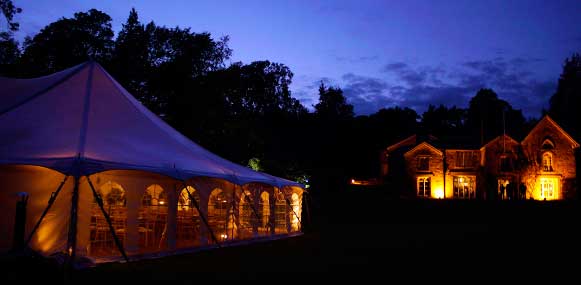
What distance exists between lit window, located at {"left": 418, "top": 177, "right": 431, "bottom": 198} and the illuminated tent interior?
66.8 feet

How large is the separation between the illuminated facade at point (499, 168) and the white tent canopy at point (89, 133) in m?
21.4

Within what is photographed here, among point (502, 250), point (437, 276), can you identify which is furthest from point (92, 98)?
point (502, 250)

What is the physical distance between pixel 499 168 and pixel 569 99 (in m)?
12.3

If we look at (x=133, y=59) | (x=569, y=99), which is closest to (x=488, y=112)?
(x=569, y=99)

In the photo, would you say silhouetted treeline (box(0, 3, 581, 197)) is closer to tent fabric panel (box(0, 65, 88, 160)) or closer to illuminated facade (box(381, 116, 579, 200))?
illuminated facade (box(381, 116, 579, 200))

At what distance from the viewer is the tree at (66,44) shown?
2188cm

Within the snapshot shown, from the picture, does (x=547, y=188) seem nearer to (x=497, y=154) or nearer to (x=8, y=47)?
(x=497, y=154)

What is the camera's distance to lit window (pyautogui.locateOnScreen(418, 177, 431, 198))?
31.7 m

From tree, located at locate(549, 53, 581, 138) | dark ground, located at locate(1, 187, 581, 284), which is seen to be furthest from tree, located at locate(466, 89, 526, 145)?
dark ground, located at locate(1, 187, 581, 284)

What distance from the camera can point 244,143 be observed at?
24.9 meters

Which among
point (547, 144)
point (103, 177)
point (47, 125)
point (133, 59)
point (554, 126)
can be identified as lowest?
point (103, 177)

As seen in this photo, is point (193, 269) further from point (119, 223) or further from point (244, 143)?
point (244, 143)

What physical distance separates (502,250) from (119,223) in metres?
8.37

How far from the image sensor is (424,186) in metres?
31.8
